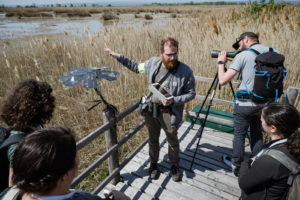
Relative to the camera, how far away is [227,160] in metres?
2.64

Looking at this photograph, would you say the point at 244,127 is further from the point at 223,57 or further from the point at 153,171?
the point at 153,171

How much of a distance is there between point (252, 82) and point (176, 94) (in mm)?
795

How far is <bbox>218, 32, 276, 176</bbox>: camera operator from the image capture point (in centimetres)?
192

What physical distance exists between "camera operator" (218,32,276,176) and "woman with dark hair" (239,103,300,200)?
580mm

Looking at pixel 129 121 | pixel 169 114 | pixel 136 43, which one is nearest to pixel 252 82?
pixel 169 114

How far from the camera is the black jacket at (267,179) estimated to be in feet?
3.89

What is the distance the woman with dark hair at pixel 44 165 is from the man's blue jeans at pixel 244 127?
1.86m

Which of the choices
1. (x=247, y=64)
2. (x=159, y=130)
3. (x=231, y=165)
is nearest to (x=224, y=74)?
(x=247, y=64)

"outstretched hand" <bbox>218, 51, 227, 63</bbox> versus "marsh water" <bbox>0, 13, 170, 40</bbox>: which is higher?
"marsh water" <bbox>0, 13, 170, 40</bbox>

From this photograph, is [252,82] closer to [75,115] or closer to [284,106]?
[284,106]

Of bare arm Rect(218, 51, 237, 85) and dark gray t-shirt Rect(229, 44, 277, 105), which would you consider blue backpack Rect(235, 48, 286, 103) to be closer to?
dark gray t-shirt Rect(229, 44, 277, 105)

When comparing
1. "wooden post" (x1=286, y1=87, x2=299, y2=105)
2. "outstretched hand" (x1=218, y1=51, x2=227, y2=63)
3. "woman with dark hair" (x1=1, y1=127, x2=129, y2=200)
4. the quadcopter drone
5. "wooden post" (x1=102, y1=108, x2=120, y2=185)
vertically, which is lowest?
"wooden post" (x1=102, y1=108, x2=120, y2=185)

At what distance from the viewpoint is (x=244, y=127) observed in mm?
2105

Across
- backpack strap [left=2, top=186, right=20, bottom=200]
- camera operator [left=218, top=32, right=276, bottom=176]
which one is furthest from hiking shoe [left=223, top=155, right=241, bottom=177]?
backpack strap [left=2, top=186, right=20, bottom=200]
